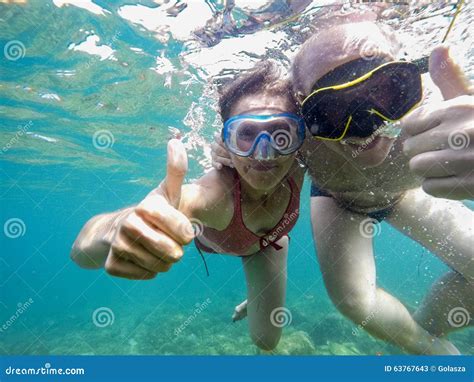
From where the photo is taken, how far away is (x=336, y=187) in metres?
4.93

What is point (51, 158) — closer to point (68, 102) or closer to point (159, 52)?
point (68, 102)

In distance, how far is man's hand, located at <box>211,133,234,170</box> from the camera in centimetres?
421

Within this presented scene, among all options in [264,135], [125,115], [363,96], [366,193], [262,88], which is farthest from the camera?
[125,115]

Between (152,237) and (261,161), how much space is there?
6.99 feet

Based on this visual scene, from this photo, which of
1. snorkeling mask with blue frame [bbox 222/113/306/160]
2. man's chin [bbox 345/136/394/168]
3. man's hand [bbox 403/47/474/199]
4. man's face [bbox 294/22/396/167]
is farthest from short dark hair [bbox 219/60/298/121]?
man's hand [bbox 403/47/474/199]

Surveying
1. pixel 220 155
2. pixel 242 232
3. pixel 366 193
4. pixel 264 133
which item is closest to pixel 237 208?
pixel 242 232

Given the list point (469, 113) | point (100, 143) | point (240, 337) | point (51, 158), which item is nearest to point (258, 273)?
point (469, 113)

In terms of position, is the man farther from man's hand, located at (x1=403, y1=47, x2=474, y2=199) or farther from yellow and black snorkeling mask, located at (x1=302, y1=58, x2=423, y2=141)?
man's hand, located at (x1=403, y1=47, x2=474, y2=199)

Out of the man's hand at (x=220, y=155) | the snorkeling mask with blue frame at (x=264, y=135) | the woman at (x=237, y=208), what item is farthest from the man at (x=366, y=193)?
the man's hand at (x=220, y=155)

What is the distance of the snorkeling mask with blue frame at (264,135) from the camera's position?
3729 millimetres

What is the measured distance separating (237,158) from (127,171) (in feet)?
63.4

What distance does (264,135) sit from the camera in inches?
146

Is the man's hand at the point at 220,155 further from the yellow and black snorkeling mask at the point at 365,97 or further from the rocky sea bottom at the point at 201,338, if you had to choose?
the rocky sea bottom at the point at 201,338

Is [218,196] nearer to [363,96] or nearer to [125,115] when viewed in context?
[363,96]
